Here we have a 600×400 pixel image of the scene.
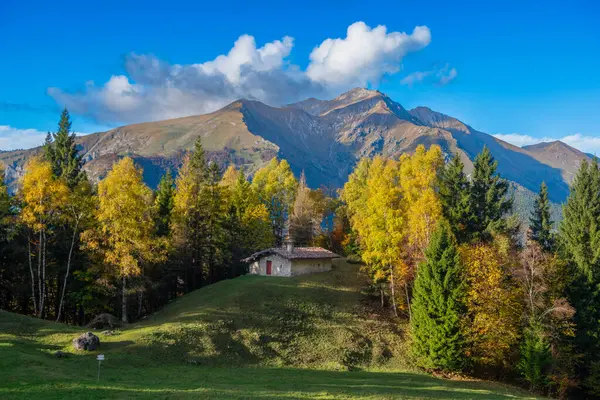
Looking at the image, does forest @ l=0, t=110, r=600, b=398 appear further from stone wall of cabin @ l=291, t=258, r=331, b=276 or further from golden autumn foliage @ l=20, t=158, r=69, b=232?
stone wall of cabin @ l=291, t=258, r=331, b=276

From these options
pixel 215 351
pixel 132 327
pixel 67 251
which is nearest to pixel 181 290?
pixel 67 251

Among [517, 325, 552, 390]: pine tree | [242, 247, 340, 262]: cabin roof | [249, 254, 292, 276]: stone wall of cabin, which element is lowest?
[517, 325, 552, 390]: pine tree

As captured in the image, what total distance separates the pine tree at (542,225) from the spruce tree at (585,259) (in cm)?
1305

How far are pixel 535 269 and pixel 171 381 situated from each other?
32189 mm

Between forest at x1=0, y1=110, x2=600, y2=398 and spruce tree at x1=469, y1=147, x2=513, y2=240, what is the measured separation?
175mm

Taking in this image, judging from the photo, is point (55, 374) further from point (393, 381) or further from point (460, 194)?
point (460, 194)

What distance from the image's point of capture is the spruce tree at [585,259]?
42.8m

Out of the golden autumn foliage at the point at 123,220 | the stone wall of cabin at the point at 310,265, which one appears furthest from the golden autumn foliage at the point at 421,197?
the golden autumn foliage at the point at 123,220

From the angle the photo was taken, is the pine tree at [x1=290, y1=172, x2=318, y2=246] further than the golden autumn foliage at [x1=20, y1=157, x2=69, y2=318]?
Yes

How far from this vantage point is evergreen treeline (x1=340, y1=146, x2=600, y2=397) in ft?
128

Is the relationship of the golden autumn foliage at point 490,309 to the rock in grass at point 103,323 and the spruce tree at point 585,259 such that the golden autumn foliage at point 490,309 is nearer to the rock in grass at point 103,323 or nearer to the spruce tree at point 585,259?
the spruce tree at point 585,259

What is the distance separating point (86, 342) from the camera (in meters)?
32.7

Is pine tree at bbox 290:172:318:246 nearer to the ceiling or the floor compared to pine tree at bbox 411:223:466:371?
nearer to the ceiling

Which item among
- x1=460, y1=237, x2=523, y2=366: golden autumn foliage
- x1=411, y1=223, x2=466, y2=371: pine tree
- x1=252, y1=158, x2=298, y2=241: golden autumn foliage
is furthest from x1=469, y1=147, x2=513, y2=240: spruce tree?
x1=252, y1=158, x2=298, y2=241: golden autumn foliage
